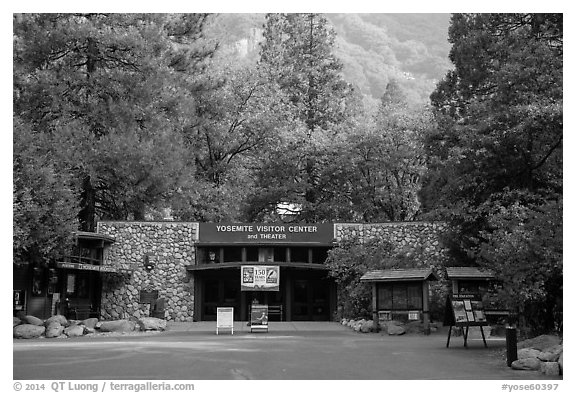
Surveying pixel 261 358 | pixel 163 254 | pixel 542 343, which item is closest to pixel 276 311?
pixel 163 254

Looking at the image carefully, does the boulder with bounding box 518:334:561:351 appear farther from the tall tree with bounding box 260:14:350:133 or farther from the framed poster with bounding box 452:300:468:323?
the tall tree with bounding box 260:14:350:133

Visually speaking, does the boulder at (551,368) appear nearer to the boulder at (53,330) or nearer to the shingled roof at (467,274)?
the shingled roof at (467,274)

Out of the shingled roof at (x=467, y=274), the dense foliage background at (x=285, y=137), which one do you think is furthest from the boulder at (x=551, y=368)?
the shingled roof at (x=467, y=274)

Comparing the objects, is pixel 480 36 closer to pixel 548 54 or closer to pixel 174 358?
pixel 548 54

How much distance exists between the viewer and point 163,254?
26.9 m

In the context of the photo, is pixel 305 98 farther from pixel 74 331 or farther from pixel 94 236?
pixel 74 331

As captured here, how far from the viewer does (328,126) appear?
3884 cm

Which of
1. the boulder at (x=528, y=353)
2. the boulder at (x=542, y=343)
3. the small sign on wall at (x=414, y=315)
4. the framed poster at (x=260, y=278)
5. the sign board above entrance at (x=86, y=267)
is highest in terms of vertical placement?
the sign board above entrance at (x=86, y=267)

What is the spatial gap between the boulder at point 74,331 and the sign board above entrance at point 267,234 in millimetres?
8905

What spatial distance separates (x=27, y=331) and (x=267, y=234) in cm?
1134

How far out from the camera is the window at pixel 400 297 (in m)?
19.6

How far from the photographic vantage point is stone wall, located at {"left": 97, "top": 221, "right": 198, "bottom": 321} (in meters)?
26.5

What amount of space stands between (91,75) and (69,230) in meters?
9.41
